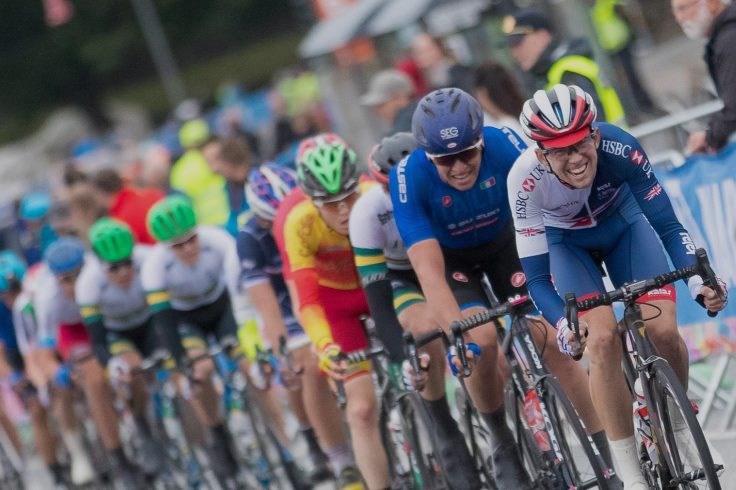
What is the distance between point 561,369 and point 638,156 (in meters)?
1.24

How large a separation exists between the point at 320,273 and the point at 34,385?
5.56m

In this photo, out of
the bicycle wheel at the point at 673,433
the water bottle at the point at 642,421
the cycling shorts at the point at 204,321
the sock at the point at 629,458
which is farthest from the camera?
the cycling shorts at the point at 204,321

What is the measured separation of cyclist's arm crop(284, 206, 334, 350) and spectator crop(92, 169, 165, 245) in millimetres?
5607

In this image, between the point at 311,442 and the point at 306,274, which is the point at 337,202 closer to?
the point at 306,274

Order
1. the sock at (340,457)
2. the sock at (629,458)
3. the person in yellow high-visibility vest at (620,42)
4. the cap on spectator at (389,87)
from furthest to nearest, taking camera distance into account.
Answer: the person in yellow high-visibility vest at (620,42) < the cap on spectator at (389,87) < the sock at (340,457) < the sock at (629,458)

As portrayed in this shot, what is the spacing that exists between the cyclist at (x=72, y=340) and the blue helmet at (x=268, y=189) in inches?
118

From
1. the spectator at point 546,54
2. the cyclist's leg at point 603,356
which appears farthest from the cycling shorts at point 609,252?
the spectator at point 546,54

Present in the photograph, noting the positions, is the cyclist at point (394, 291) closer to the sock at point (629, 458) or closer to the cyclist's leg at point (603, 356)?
the cyclist's leg at point (603, 356)

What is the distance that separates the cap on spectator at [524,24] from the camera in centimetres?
1049

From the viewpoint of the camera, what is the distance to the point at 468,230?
803cm

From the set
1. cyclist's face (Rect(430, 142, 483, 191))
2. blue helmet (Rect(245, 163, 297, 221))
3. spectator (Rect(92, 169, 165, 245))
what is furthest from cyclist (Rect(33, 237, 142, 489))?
cyclist's face (Rect(430, 142, 483, 191))

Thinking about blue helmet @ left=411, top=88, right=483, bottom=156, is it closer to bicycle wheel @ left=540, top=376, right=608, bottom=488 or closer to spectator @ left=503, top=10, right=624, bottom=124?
bicycle wheel @ left=540, top=376, right=608, bottom=488

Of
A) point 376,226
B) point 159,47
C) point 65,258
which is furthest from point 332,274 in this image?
point 159,47

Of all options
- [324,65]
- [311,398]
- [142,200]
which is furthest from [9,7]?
[311,398]
